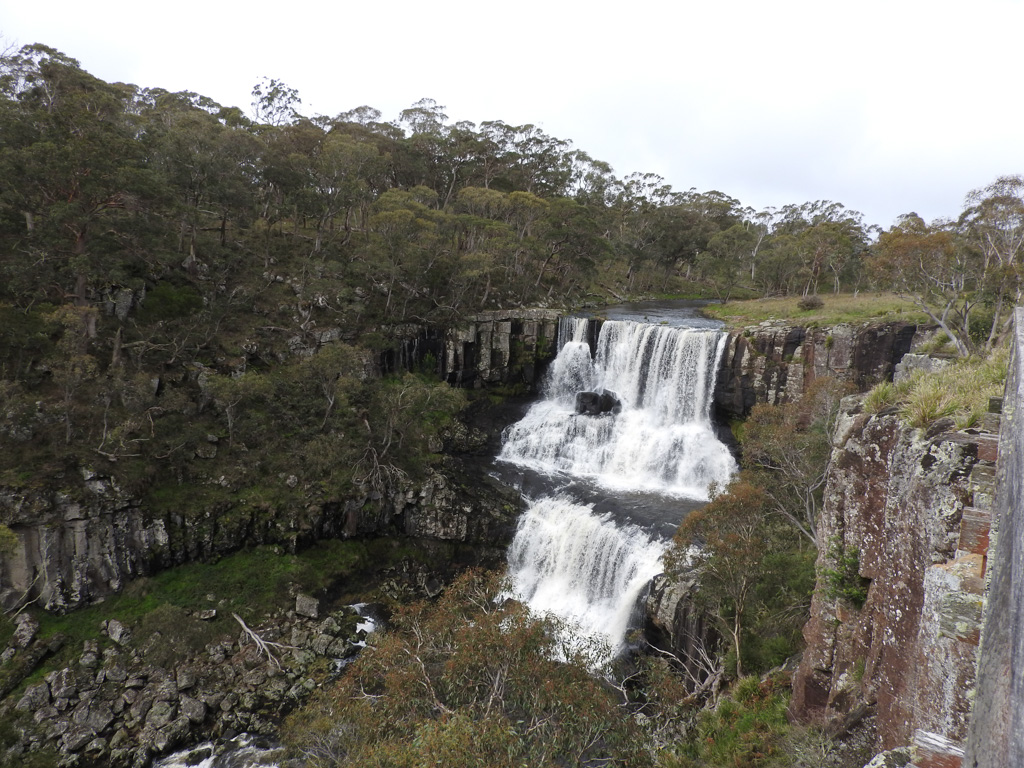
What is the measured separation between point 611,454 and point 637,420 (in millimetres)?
2985

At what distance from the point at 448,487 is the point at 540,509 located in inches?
180

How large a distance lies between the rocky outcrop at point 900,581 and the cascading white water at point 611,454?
10.0 meters

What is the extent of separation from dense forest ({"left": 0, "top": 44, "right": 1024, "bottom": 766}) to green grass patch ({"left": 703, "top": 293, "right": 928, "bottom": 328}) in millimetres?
1661

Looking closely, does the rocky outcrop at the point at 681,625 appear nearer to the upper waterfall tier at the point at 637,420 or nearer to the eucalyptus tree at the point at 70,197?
the upper waterfall tier at the point at 637,420

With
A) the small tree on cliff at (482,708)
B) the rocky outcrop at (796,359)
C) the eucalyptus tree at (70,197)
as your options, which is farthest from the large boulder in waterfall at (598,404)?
the eucalyptus tree at (70,197)

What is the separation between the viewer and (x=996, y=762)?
1.81 meters

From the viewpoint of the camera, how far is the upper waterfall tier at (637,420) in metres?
25.4

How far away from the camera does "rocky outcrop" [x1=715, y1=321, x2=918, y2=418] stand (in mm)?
24281

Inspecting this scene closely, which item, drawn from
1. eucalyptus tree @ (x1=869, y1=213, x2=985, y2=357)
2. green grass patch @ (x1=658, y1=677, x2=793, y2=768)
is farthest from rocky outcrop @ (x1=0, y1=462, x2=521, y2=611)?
eucalyptus tree @ (x1=869, y1=213, x2=985, y2=357)

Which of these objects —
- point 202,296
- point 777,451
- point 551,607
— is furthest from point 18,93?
point 777,451

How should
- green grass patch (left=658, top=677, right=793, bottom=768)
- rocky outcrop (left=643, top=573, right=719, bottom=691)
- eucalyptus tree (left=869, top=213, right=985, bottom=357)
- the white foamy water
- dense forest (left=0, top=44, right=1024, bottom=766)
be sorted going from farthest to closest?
eucalyptus tree (left=869, top=213, right=985, bottom=357) < the white foamy water < rocky outcrop (left=643, top=573, right=719, bottom=691) < dense forest (left=0, top=44, right=1024, bottom=766) < green grass patch (left=658, top=677, right=793, bottom=768)

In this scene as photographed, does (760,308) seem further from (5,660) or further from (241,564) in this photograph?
(5,660)

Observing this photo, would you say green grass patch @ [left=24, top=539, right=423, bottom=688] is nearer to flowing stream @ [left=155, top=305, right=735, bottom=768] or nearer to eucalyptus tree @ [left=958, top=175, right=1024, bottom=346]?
flowing stream @ [left=155, top=305, right=735, bottom=768]

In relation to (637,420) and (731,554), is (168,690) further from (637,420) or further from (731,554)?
(637,420)
